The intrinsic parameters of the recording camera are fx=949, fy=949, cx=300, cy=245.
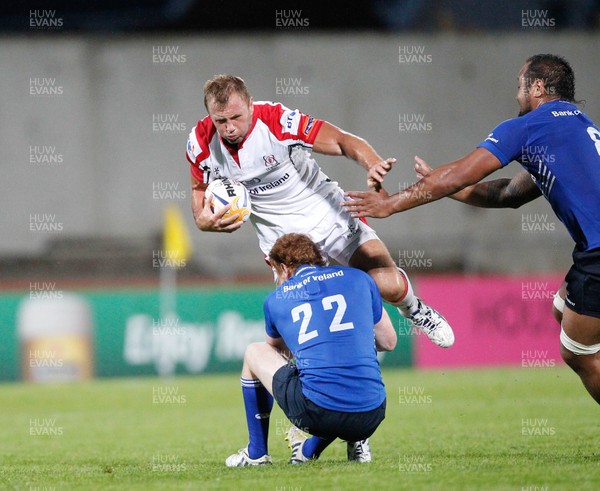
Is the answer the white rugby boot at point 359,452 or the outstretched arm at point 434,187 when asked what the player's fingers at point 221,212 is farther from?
the white rugby boot at point 359,452

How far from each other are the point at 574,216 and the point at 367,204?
4.36ft

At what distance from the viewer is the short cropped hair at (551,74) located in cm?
625

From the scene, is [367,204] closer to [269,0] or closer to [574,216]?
[574,216]

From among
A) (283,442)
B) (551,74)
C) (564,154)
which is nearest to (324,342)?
(564,154)

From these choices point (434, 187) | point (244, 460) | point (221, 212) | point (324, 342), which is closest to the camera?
point (324, 342)

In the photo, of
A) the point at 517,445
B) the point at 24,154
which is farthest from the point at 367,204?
the point at 24,154

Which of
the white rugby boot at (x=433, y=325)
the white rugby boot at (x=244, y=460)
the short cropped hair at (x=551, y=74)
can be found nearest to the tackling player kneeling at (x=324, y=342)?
the white rugby boot at (x=244, y=460)

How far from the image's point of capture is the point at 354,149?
6523mm

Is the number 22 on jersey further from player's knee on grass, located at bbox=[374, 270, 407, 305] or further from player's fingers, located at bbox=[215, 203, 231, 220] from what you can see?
player's knee on grass, located at bbox=[374, 270, 407, 305]

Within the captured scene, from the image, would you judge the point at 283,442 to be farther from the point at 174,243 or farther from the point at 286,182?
the point at 174,243

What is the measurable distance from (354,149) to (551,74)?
1391 mm

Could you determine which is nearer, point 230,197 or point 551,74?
point 551,74

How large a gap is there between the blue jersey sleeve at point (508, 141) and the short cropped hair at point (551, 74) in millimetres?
398

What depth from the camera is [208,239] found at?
79.8 ft
